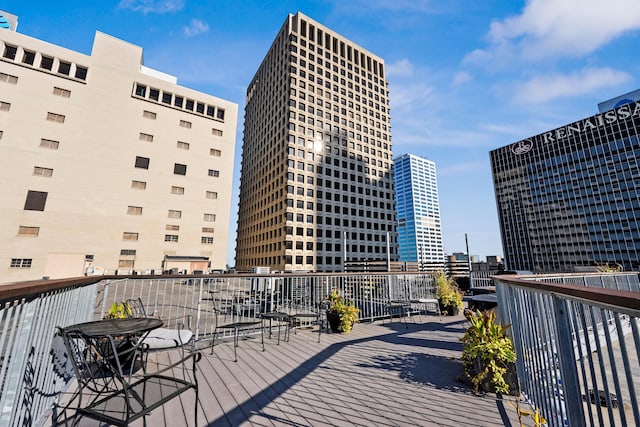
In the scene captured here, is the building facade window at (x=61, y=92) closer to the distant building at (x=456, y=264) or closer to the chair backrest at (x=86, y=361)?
the chair backrest at (x=86, y=361)

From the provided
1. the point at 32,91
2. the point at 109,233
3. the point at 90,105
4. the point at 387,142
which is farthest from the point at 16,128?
the point at 387,142

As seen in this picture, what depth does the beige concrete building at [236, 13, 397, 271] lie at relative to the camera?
48562 mm

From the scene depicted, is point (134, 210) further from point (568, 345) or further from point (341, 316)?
point (568, 345)

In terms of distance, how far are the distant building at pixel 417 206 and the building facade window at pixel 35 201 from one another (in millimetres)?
130729

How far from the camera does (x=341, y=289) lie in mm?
9258

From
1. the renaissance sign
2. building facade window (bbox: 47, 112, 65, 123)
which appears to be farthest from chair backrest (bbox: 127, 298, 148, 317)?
the renaissance sign

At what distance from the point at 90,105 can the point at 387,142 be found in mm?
55067

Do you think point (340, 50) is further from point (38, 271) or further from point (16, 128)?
point (38, 271)

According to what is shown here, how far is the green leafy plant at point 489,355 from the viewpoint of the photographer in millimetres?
3537

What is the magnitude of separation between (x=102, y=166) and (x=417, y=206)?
135 metres

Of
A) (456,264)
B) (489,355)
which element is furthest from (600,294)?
(456,264)

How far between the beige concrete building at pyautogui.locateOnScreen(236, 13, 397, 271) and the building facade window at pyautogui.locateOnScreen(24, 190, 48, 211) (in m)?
30.5

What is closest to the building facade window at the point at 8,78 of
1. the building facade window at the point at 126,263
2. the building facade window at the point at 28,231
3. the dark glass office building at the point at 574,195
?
A: the building facade window at the point at 28,231

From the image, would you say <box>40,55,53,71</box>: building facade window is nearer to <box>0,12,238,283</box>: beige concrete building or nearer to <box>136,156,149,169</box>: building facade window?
<box>0,12,238,283</box>: beige concrete building
